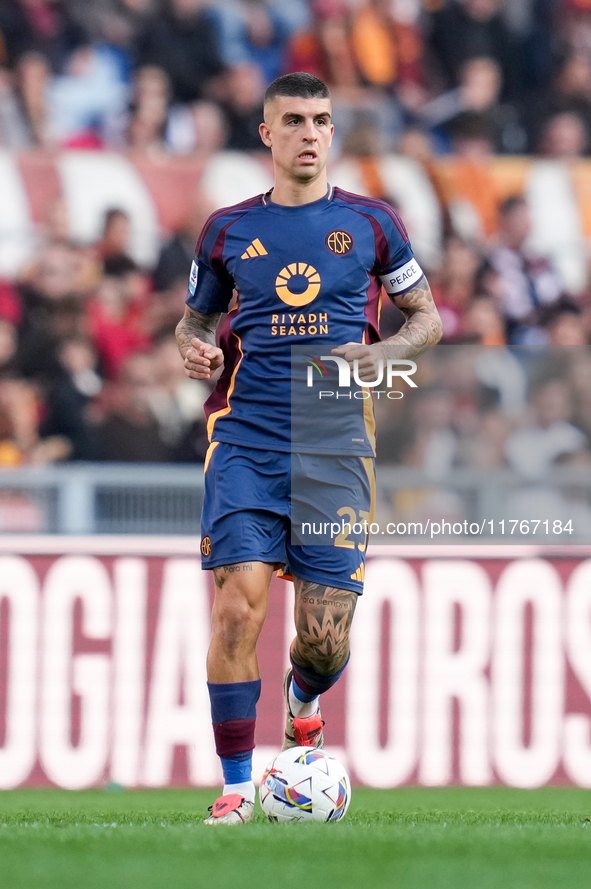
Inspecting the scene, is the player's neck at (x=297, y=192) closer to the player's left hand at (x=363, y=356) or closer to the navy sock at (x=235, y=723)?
the player's left hand at (x=363, y=356)

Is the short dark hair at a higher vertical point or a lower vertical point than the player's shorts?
higher

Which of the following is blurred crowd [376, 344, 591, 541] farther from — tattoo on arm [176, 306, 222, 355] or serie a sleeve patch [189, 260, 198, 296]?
serie a sleeve patch [189, 260, 198, 296]

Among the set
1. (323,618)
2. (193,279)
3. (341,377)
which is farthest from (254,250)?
(323,618)

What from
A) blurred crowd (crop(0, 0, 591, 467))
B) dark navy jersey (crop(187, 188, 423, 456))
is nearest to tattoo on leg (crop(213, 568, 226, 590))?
dark navy jersey (crop(187, 188, 423, 456))

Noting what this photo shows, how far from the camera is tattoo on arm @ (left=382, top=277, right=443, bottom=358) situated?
4.78 meters

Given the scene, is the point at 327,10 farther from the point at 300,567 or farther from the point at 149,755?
the point at 300,567

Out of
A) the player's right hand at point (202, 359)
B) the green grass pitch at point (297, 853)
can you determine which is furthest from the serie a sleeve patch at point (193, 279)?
the green grass pitch at point (297, 853)

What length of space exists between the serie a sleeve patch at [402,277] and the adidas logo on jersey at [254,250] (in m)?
0.46

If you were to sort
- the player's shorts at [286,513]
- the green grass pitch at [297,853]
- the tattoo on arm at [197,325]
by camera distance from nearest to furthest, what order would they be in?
the green grass pitch at [297,853] < the player's shorts at [286,513] < the tattoo on arm at [197,325]

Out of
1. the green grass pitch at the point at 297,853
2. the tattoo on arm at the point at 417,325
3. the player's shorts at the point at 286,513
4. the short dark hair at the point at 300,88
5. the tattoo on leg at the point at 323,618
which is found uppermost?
the short dark hair at the point at 300,88

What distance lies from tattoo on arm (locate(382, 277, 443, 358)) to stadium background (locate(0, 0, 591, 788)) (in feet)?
7.43

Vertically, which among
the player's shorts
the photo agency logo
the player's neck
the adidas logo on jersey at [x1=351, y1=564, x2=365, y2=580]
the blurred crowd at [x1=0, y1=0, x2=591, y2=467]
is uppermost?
the blurred crowd at [x1=0, y1=0, x2=591, y2=467]

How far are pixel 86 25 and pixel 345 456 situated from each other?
789 cm

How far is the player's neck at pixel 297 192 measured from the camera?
15.8 ft
